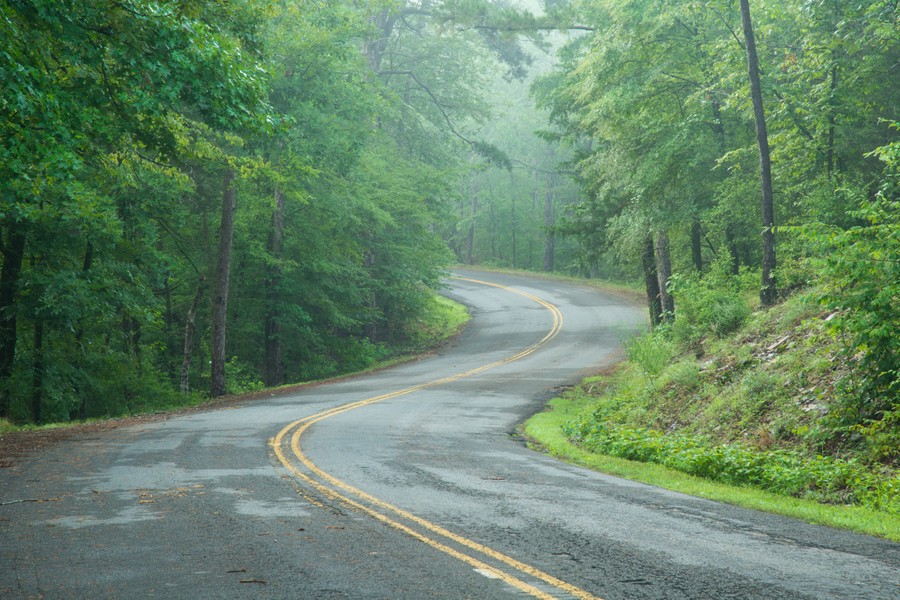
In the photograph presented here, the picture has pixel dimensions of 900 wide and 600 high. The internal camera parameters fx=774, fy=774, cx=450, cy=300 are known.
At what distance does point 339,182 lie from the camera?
26000 millimetres

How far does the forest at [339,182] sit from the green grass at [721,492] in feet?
7.12

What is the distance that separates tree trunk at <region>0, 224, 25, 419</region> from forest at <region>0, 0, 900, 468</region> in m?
0.06

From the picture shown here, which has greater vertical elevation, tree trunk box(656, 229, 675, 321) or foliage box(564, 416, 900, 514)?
tree trunk box(656, 229, 675, 321)

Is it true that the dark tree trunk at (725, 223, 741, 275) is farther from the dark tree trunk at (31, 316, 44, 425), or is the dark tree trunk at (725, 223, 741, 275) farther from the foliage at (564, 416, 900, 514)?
the dark tree trunk at (31, 316, 44, 425)

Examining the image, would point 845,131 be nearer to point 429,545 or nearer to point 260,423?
point 260,423

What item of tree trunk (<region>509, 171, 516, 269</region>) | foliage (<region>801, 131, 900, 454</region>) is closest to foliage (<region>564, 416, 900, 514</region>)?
foliage (<region>801, 131, 900, 454</region>)

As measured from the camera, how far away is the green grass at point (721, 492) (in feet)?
24.8

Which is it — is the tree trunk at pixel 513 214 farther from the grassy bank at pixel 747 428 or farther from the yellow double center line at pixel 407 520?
the yellow double center line at pixel 407 520

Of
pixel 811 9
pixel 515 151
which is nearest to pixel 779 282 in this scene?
pixel 811 9

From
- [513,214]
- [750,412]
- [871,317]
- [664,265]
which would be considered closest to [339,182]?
[664,265]

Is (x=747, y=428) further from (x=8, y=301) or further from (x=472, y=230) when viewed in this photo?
(x=472, y=230)

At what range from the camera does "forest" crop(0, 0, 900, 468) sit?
10.9m

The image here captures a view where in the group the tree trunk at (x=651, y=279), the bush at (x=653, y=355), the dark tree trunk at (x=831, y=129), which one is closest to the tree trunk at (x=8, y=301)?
the bush at (x=653, y=355)

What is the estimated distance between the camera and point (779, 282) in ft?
59.3
